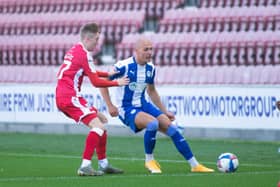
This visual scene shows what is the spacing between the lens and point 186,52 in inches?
878

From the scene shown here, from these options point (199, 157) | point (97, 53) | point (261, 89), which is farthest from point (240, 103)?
point (97, 53)

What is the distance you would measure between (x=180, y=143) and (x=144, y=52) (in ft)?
4.26

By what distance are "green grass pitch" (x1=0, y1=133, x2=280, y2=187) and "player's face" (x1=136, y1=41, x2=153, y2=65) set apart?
1.49 m

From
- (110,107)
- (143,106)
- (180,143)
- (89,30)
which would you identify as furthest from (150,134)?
(89,30)

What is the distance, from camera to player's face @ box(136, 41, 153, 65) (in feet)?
42.1

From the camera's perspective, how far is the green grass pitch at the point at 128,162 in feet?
37.1

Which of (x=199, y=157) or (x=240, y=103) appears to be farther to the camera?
(x=240, y=103)

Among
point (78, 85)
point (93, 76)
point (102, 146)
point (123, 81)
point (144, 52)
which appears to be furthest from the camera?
point (144, 52)

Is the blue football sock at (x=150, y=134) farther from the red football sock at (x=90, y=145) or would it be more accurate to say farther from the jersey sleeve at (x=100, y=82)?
the jersey sleeve at (x=100, y=82)

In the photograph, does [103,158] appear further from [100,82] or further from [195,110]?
[195,110]

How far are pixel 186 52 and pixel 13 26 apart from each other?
6.11 metres

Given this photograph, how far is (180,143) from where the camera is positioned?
41.6ft

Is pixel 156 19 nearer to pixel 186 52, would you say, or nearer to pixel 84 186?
pixel 186 52

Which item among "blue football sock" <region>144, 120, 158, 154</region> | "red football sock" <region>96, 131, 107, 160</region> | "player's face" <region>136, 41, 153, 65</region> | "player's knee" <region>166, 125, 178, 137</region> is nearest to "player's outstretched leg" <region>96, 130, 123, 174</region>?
"red football sock" <region>96, 131, 107, 160</region>
